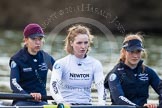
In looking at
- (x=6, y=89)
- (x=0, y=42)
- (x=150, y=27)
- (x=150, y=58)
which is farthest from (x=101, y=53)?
(x=150, y=27)

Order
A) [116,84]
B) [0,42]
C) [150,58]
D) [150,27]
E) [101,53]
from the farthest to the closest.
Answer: [150,27], [0,42], [101,53], [150,58], [116,84]

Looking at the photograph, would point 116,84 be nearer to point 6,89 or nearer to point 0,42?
point 6,89

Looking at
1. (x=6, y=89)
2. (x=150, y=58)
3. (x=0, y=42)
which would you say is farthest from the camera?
(x=0, y=42)

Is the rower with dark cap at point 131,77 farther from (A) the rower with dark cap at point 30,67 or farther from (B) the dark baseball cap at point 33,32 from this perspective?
(B) the dark baseball cap at point 33,32

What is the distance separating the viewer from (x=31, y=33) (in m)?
12.4

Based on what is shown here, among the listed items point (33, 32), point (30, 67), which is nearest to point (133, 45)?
point (33, 32)

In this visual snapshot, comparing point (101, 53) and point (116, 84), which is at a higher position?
point (101, 53)

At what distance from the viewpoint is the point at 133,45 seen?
11.6 meters

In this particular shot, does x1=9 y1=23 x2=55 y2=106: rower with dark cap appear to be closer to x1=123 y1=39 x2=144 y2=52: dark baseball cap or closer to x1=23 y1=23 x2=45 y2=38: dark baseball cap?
x1=23 y1=23 x2=45 y2=38: dark baseball cap

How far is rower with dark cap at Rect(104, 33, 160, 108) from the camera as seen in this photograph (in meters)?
11.5

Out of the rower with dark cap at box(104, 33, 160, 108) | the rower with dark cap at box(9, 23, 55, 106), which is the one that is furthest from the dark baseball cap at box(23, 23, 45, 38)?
the rower with dark cap at box(104, 33, 160, 108)

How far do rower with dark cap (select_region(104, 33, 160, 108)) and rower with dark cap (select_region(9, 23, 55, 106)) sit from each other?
1.34 m

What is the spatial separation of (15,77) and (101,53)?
17.7 meters

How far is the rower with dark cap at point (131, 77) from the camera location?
37.9 feet
